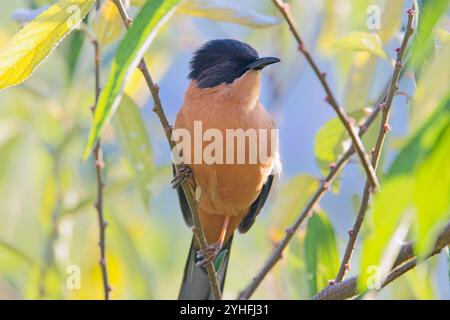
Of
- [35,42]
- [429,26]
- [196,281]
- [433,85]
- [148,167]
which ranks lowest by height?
[429,26]

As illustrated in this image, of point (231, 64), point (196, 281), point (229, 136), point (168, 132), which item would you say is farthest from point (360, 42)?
point (196, 281)

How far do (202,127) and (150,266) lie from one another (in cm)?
221

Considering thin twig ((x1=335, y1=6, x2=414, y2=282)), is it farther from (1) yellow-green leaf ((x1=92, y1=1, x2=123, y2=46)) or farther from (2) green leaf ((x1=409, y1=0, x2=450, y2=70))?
(1) yellow-green leaf ((x1=92, y1=1, x2=123, y2=46))

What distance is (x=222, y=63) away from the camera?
4676mm

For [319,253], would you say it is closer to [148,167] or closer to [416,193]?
[148,167]

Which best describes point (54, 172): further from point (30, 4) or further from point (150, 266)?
point (150, 266)

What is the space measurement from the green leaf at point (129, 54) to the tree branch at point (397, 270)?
112 cm

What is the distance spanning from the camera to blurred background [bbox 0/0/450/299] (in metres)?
3.41

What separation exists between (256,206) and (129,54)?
335 centimetres

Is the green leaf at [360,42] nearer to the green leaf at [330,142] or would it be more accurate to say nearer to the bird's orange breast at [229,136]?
the green leaf at [330,142]

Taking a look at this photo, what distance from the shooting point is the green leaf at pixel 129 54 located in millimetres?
1568

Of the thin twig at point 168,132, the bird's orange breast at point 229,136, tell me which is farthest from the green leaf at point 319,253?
the bird's orange breast at point 229,136

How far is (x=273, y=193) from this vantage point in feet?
17.5

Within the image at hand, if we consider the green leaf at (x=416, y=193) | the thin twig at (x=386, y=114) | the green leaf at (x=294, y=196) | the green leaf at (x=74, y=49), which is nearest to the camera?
the green leaf at (x=416, y=193)
